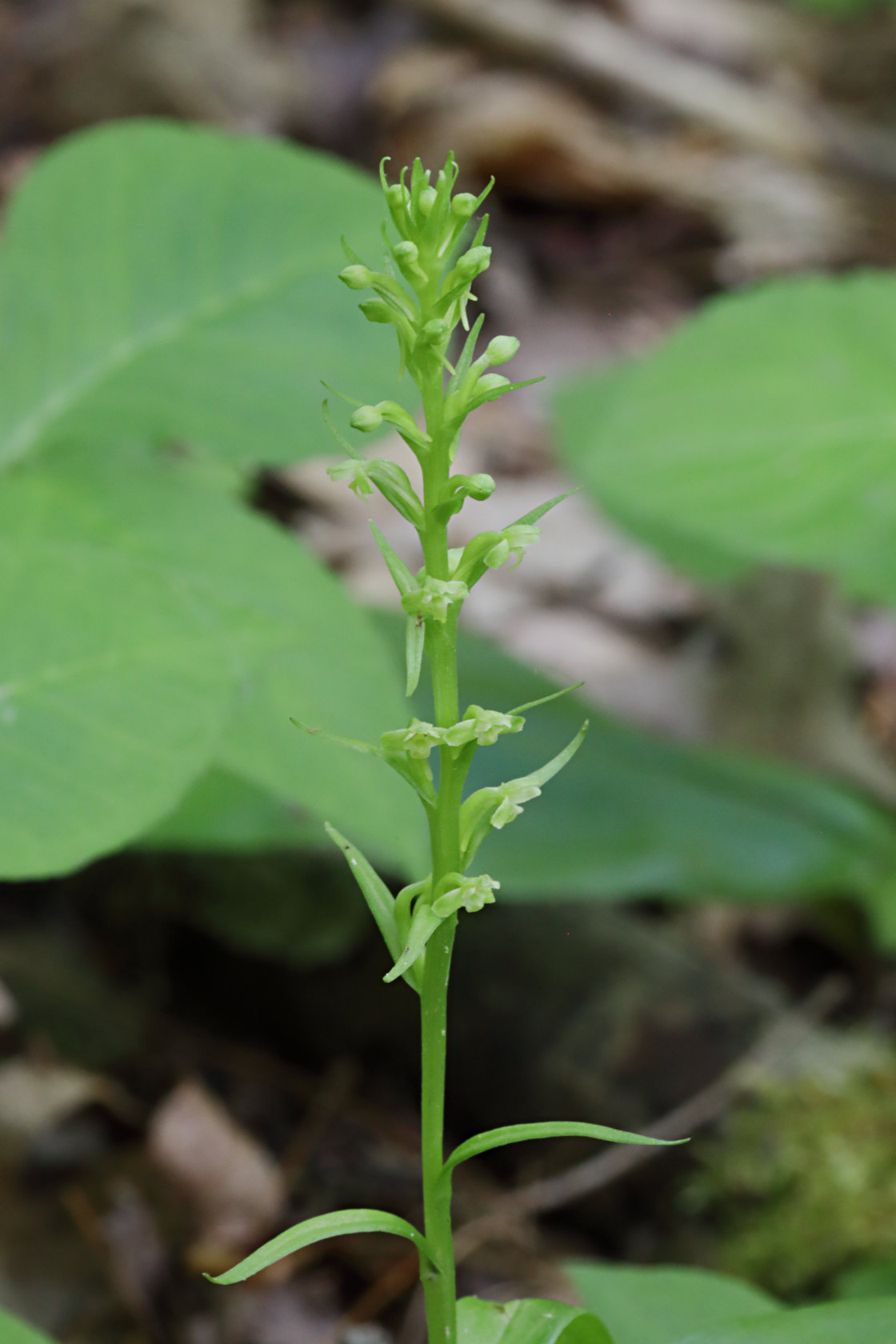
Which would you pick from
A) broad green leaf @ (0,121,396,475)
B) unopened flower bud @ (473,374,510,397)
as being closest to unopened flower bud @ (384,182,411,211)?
unopened flower bud @ (473,374,510,397)

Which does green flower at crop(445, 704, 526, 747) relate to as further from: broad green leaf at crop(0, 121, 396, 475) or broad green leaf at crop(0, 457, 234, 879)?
broad green leaf at crop(0, 121, 396, 475)

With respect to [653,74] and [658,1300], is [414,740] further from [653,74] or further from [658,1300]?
[653,74]

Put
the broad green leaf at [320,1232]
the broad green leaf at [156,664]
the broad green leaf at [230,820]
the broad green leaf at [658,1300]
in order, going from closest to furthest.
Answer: the broad green leaf at [320,1232]
the broad green leaf at [658,1300]
the broad green leaf at [156,664]
the broad green leaf at [230,820]

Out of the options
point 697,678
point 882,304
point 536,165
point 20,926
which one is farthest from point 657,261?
point 20,926

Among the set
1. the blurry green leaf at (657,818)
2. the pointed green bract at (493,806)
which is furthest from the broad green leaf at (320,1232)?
the blurry green leaf at (657,818)

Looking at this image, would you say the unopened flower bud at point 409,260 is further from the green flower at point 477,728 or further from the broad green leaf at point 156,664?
the broad green leaf at point 156,664

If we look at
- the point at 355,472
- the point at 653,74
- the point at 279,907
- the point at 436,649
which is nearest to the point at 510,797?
the point at 436,649
